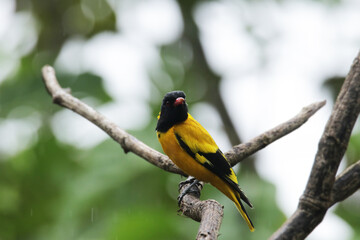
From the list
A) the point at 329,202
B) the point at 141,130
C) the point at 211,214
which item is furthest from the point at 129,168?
the point at 329,202

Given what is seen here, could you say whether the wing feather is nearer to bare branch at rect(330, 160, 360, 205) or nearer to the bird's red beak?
the bird's red beak

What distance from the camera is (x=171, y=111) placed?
14.7 ft

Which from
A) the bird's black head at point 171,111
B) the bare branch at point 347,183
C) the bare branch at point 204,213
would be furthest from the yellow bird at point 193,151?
the bare branch at point 347,183

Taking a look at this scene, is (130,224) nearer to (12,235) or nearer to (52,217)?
(52,217)

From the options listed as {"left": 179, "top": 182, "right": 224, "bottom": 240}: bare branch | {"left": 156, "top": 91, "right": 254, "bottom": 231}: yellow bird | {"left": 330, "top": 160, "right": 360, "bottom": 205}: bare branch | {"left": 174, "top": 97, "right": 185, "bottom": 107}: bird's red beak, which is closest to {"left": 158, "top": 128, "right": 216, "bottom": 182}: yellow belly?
{"left": 156, "top": 91, "right": 254, "bottom": 231}: yellow bird

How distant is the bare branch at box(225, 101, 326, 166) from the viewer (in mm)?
3787

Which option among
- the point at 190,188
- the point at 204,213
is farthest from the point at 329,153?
the point at 190,188

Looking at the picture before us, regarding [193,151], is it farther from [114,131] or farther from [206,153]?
[114,131]

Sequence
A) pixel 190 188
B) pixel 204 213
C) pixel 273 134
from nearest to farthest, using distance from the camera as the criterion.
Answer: pixel 204 213
pixel 273 134
pixel 190 188

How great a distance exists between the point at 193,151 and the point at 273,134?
0.77m

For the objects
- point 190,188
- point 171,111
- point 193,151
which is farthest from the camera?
point 171,111

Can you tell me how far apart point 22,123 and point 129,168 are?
5.07ft

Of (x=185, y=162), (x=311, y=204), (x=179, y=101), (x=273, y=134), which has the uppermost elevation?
(x=311, y=204)

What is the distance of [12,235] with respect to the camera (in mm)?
5746
